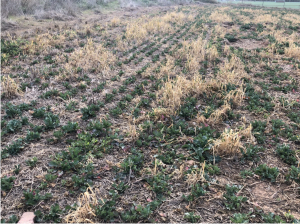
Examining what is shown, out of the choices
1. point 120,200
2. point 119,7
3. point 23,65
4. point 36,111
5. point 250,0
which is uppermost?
point 250,0

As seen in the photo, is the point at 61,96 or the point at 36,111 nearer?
the point at 36,111

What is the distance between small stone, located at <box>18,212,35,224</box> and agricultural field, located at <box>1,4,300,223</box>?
2.6 inches

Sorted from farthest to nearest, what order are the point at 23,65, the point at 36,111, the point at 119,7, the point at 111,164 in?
the point at 119,7
the point at 23,65
the point at 36,111
the point at 111,164

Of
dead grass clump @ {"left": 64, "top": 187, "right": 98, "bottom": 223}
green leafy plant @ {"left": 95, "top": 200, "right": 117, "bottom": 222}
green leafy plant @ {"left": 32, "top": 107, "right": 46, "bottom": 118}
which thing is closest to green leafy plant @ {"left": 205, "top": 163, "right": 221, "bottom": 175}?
green leafy plant @ {"left": 95, "top": 200, "right": 117, "bottom": 222}

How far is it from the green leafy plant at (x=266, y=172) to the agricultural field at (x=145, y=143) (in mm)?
15

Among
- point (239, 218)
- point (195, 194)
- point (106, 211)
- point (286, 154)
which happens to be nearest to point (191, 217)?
point (195, 194)

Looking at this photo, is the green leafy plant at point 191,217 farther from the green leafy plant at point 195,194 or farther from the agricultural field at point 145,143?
the green leafy plant at point 195,194

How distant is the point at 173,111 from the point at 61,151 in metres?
2.43

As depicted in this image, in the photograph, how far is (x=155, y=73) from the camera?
688cm

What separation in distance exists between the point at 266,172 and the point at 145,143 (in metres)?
1.96

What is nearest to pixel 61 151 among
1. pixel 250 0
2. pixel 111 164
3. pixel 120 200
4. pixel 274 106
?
pixel 111 164

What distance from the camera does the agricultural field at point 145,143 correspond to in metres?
2.74

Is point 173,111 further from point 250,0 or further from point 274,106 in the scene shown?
point 250,0

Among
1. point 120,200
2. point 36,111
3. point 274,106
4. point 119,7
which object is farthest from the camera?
point 119,7
